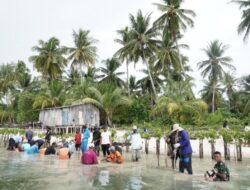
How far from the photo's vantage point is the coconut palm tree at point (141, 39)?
3678 cm

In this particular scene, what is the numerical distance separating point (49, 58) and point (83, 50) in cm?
494

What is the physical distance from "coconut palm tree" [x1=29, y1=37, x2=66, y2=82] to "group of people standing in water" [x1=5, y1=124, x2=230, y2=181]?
22.5 meters

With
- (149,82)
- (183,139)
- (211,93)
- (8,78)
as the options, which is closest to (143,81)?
(149,82)

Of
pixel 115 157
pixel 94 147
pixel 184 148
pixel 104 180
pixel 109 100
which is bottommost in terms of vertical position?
pixel 104 180

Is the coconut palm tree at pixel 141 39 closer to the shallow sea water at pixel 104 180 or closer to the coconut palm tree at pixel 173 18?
the coconut palm tree at pixel 173 18

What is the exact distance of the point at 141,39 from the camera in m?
36.6

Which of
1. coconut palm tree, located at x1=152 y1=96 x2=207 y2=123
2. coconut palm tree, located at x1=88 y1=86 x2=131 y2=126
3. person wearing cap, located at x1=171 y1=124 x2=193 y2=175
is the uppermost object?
coconut palm tree, located at x1=88 y1=86 x2=131 y2=126

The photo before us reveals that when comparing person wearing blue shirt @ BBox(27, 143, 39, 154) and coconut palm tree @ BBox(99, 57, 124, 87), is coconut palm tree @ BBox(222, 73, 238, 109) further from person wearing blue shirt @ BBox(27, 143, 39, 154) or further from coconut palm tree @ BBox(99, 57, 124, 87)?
person wearing blue shirt @ BBox(27, 143, 39, 154)

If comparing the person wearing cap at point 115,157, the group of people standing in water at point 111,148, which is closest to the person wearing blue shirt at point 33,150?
the group of people standing in water at point 111,148

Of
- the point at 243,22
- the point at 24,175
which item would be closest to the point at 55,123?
the point at 243,22

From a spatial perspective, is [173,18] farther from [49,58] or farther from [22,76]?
[22,76]

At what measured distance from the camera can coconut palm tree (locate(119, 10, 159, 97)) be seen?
121ft

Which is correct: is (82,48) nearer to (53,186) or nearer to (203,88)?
(203,88)

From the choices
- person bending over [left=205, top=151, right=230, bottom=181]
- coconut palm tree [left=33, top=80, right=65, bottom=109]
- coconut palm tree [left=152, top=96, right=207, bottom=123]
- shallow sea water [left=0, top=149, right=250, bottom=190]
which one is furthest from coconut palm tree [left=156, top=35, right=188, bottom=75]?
person bending over [left=205, top=151, right=230, bottom=181]
